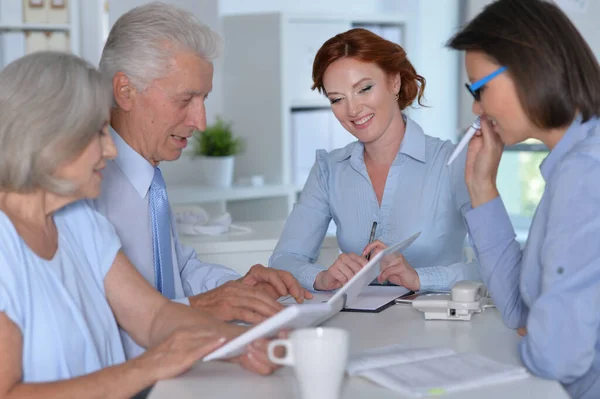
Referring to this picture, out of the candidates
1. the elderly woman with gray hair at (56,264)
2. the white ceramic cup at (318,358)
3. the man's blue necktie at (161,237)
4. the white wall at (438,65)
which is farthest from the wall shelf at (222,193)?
the white ceramic cup at (318,358)

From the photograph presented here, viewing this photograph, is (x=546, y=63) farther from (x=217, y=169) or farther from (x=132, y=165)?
(x=217, y=169)

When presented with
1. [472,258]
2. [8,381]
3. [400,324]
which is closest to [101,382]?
[8,381]

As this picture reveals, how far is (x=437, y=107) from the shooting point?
5.91m

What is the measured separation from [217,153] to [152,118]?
268 cm

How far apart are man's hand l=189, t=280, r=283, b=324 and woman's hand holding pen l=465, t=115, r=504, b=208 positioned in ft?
1.48

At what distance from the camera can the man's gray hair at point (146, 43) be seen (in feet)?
6.57

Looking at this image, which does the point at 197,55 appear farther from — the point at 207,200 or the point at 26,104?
the point at 207,200

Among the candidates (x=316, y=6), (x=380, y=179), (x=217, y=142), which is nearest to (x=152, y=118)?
(x=380, y=179)

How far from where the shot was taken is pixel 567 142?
152 cm

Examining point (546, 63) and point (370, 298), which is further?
point (370, 298)

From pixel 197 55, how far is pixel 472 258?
3.67ft

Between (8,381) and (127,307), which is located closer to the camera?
(8,381)

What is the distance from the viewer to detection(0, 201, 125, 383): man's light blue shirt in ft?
4.70

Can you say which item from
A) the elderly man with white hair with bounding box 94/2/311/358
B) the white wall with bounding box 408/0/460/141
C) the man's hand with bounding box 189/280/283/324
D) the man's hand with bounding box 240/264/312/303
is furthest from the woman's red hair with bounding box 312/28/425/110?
the white wall with bounding box 408/0/460/141
